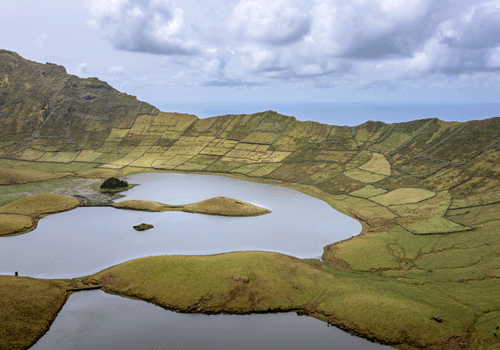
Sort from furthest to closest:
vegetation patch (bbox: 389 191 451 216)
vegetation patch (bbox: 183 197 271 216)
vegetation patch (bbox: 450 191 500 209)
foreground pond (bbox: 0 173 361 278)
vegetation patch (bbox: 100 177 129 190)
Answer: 1. vegetation patch (bbox: 100 177 129 190)
2. vegetation patch (bbox: 183 197 271 216)
3. vegetation patch (bbox: 389 191 451 216)
4. vegetation patch (bbox: 450 191 500 209)
5. foreground pond (bbox: 0 173 361 278)

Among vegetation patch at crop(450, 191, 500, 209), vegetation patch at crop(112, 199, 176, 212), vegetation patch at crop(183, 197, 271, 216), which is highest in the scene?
vegetation patch at crop(450, 191, 500, 209)

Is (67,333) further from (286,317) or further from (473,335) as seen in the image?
(473,335)

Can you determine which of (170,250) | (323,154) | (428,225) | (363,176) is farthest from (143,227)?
(323,154)

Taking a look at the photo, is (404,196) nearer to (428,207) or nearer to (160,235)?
(428,207)

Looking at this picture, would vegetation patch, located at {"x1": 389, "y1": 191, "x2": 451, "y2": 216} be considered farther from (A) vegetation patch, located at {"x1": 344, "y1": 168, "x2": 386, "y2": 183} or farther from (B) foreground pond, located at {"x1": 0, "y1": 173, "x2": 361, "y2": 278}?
(A) vegetation patch, located at {"x1": 344, "y1": 168, "x2": 386, "y2": 183}

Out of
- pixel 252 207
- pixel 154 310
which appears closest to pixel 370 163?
pixel 252 207

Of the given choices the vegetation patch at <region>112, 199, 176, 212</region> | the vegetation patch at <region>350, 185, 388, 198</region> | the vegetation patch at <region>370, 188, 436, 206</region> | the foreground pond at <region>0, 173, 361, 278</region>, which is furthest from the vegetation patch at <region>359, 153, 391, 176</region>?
the vegetation patch at <region>112, 199, 176, 212</region>

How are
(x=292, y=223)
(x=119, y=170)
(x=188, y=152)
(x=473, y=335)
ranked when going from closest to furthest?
(x=473, y=335), (x=292, y=223), (x=119, y=170), (x=188, y=152)
